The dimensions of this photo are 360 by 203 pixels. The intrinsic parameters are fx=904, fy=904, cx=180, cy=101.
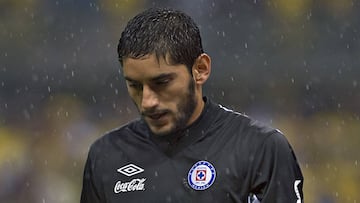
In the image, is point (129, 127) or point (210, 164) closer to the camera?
point (210, 164)

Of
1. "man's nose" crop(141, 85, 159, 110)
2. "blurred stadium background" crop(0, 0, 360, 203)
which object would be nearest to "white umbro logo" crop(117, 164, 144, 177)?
"man's nose" crop(141, 85, 159, 110)

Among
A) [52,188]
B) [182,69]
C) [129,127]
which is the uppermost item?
[182,69]

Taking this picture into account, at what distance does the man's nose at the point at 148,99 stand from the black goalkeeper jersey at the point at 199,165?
8.1 inches

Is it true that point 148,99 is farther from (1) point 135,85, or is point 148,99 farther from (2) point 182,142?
(2) point 182,142

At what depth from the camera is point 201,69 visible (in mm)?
2453

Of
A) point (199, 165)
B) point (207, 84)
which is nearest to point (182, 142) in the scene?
point (199, 165)

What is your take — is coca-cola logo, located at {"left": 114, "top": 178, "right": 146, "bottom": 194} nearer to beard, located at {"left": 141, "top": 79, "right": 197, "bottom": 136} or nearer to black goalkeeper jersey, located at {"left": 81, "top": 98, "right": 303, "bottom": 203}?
black goalkeeper jersey, located at {"left": 81, "top": 98, "right": 303, "bottom": 203}

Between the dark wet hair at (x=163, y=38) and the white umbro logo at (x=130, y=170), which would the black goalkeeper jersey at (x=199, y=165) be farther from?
the dark wet hair at (x=163, y=38)

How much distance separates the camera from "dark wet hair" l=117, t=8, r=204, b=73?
2.38 meters

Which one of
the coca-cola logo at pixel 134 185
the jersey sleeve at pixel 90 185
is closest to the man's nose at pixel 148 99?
the coca-cola logo at pixel 134 185

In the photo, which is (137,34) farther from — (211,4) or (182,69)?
(211,4)

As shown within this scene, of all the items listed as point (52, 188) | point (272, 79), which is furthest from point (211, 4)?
point (52, 188)

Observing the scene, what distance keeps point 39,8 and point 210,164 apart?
15.7 ft

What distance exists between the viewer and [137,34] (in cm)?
242
